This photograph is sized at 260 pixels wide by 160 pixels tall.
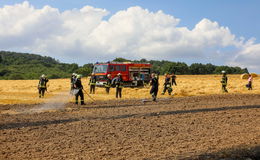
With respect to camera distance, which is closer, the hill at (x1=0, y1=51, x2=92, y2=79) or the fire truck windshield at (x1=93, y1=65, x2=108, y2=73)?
the fire truck windshield at (x1=93, y1=65, x2=108, y2=73)

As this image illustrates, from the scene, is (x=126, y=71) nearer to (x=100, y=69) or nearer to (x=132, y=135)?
(x=100, y=69)

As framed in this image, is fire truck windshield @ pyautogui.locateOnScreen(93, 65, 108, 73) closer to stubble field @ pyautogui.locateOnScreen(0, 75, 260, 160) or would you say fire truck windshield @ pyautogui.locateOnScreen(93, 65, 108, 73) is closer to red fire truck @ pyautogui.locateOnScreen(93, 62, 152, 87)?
red fire truck @ pyautogui.locateOnScreen(93, 62, 152, 87)

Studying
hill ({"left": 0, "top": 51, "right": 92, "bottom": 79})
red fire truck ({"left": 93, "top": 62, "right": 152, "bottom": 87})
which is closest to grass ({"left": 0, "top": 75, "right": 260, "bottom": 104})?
red fire truck ({"left": 93, "top": 62, "right": 152, "bottom": 87})

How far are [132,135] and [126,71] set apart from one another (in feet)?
84.5

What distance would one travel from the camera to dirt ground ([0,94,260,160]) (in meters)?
7.86

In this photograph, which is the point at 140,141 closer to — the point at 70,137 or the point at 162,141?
the point at 162,141

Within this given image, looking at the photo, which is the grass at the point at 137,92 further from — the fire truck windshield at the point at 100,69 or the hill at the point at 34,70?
the hill at the point at 34,70

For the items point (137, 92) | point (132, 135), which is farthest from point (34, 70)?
point (132, 135)

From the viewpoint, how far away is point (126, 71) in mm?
35781

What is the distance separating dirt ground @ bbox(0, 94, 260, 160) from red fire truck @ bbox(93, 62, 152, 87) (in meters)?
19.1

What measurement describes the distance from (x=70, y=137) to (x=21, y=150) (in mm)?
1703

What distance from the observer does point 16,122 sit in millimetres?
12820

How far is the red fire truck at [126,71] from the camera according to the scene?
112 ft

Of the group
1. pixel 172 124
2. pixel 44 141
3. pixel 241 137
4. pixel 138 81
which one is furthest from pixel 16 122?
pixel 138 81
